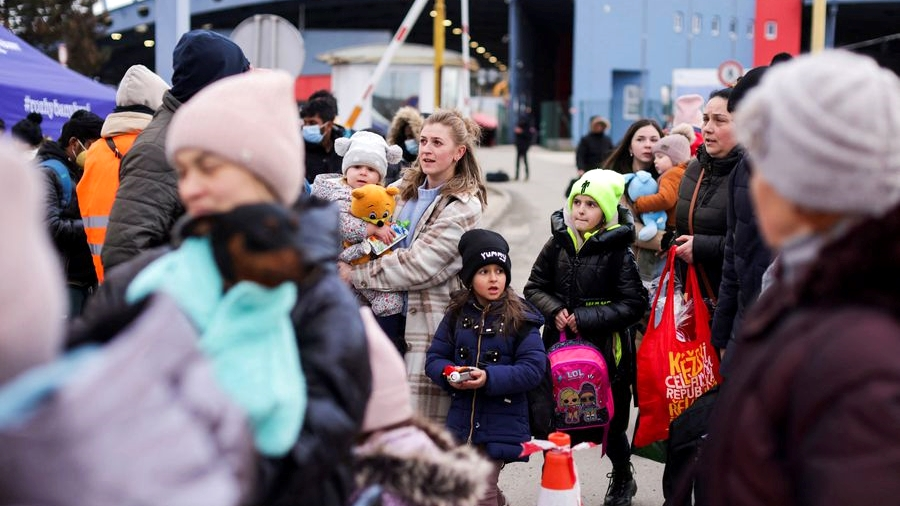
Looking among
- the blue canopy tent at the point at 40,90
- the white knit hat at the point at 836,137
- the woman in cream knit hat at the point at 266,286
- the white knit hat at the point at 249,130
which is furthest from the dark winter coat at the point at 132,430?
the blue canopy tent at the point at 40,90

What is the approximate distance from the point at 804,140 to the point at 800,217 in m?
0.17

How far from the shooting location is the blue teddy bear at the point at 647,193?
6.95 metres

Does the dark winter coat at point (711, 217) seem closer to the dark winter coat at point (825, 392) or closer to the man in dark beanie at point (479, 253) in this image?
the man in dark beanie at point (479, 253)

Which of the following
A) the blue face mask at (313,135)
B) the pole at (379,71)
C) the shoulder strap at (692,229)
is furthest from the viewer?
the pole at (379,71)

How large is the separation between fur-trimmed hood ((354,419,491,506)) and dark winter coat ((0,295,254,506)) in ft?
2.62

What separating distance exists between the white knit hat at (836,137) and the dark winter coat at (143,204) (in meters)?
2.55

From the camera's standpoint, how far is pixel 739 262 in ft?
14.4

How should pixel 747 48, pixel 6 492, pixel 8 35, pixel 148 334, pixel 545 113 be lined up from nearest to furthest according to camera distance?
pixel 6 492 → pixel 148 334 → pixel 8 35 → pixel 747 48 → pixel 545 113

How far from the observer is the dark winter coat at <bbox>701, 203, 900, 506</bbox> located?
1.78 metres

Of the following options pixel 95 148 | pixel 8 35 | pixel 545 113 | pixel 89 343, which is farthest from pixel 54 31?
pixel 545 113

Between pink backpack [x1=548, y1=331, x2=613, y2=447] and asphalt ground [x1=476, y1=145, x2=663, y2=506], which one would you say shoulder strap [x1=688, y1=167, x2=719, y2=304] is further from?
asphalt ground [x1=476, y1=145, x2=663, y2=506]

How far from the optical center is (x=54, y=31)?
23.8 meters

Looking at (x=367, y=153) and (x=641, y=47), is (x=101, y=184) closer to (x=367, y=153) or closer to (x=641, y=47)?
(x=367, y=153)

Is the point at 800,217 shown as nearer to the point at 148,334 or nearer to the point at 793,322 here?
the point at 793,322
